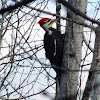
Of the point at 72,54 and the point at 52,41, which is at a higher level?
the point at 52,41

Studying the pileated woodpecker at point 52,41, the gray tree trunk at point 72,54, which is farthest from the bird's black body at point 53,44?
the gray tree trunk at point 72,54

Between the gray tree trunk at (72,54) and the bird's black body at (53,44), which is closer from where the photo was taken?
the gray tree trunk at (72,54)

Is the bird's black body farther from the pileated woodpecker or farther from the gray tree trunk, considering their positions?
the gray tree trunk

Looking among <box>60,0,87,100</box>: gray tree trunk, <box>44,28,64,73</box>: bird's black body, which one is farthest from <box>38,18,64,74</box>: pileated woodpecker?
<box>60,0,87,100</box>: gray tree trunk

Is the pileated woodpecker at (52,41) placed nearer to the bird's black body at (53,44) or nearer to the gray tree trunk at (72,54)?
the bird's black body at (53,44)

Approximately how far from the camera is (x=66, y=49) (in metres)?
2.46

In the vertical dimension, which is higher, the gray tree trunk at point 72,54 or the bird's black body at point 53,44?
the bird's black body at point 53,44

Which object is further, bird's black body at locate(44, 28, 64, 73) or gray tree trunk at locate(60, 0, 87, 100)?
bird's black body at locate(44, 28, 64, 73)

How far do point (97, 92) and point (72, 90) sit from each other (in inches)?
12.1

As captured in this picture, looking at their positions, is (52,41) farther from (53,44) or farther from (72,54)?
(72,54)

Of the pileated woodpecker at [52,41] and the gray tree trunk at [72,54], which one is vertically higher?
the pileated woodpecker at [52,41]

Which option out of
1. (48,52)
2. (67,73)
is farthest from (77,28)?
(48,52)

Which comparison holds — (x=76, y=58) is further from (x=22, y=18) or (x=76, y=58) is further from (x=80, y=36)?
(x=22, y=18)

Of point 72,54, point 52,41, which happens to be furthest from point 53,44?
point 72,54
